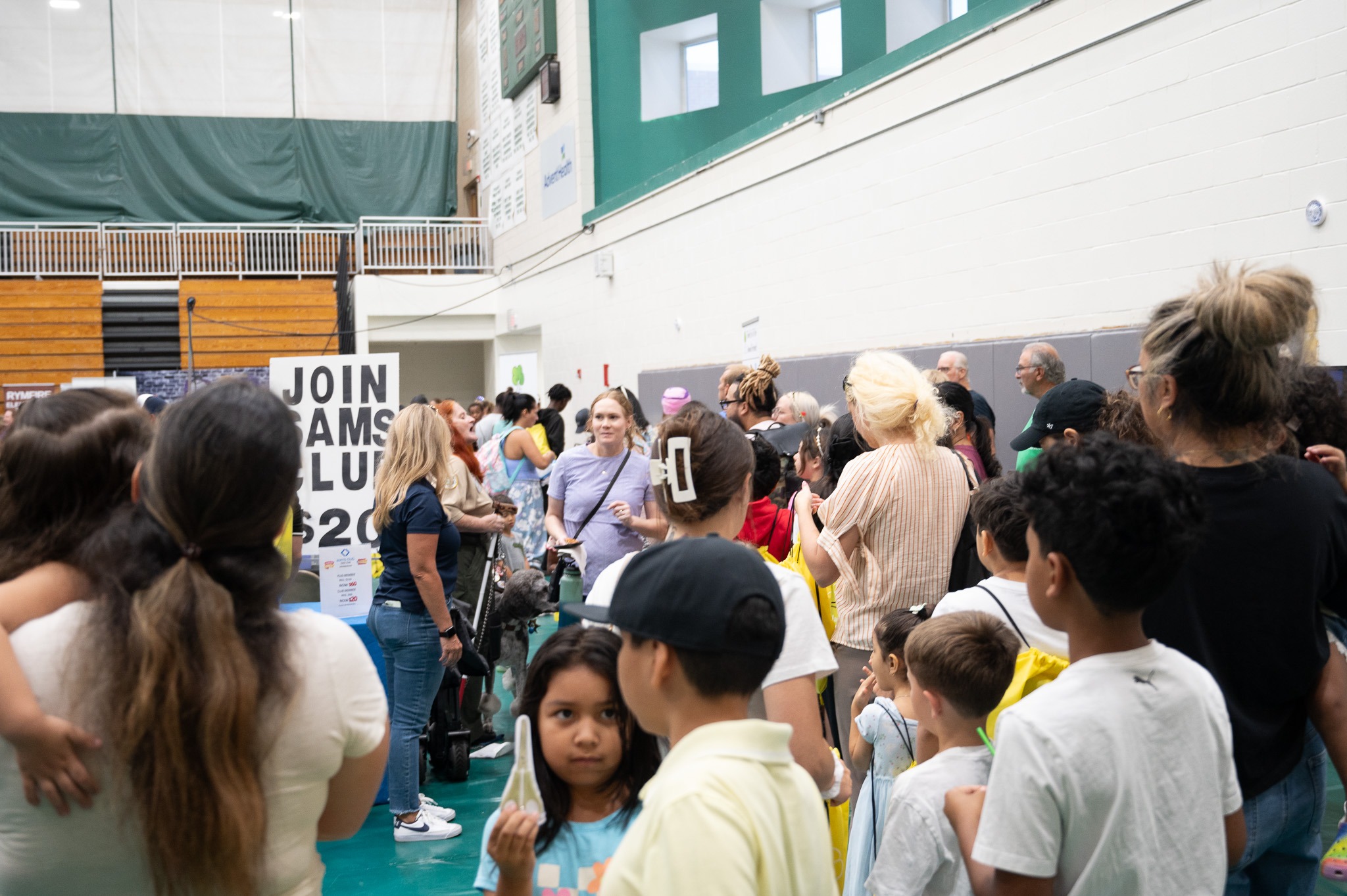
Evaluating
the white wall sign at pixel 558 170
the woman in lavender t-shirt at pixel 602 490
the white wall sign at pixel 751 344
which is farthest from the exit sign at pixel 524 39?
the woman in lavender t-shirt at pixel 602 490

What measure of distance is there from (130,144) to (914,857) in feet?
65.0

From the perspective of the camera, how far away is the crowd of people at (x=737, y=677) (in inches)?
48.6

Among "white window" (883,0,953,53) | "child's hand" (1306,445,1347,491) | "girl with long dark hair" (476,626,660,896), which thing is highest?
"white window" (883,0,953,53)

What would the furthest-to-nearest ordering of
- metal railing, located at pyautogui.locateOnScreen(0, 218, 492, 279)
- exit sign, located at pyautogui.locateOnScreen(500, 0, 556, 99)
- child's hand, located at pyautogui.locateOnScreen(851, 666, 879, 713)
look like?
metal railing, located at pyautogui.locateOnScreen(0, 218, 492, 279)
exit sign, located at pyautogui.locateOnScreen(500, 0, 556, 99)
child's hand, located at pyautogui.locateOnScreen(851, 666, 879, 713)

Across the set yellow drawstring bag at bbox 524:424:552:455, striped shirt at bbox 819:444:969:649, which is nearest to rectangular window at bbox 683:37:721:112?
yellow drawstring bag at bbox 524:424:552:455

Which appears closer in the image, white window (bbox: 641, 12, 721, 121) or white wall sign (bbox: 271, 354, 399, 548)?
white wall sign (bbox: 271, 354, 399, 548)

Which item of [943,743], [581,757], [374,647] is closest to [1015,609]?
[943,743]

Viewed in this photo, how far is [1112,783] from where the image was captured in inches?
54.8

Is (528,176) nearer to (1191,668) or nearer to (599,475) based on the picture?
(599,475)

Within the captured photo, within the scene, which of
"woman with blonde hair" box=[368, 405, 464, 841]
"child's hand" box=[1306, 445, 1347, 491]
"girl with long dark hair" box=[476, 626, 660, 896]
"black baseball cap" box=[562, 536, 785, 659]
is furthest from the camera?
"woman with blonde hair" box=[368, 405, 464, 841]

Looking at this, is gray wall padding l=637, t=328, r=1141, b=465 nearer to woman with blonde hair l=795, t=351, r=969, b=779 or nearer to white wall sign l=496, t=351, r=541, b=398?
woman with blonde hair l=795, t=351, r=969, b=779

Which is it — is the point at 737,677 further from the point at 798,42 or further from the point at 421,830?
the point at 798,42

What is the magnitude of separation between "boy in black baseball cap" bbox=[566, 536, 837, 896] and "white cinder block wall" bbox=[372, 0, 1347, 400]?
3945 millimetres

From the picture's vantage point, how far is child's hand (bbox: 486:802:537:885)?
1330mm
